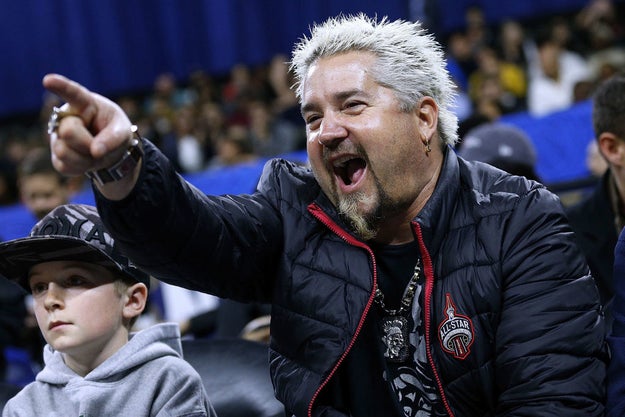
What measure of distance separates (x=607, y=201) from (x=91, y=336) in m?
1.50

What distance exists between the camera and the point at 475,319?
186 centimetres

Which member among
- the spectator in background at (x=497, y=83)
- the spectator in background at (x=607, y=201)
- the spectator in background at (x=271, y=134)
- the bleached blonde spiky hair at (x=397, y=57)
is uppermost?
the bleached blonde spiky hair at (x=397, y=57)

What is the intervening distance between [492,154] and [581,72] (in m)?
4.79

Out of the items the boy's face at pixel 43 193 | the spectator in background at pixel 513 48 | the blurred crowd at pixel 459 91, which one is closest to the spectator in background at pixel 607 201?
the boy's face at pixel 43 193

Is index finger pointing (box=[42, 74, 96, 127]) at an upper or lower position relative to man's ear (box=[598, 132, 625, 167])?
upper

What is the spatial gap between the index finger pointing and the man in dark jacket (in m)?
0.26

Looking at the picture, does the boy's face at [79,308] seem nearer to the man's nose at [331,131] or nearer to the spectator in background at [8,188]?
the man's nose at [331,131]

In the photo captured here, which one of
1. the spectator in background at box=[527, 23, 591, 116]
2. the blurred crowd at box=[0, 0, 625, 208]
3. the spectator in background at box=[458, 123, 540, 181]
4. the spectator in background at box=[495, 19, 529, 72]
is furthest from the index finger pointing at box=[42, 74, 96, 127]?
the spectator in background at box=[495, 19, 529, 72]

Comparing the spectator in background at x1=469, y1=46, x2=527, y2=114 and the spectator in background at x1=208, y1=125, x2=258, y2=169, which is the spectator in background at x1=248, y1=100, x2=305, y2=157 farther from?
the spectator in background at x1=469, y1=46, x2=527, y2=114

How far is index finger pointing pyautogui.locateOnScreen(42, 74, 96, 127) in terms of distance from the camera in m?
1.42

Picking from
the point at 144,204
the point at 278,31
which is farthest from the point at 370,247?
the point at 278,31

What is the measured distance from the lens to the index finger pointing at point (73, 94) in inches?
56.1

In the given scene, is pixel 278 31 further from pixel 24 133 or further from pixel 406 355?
pixel 406 355

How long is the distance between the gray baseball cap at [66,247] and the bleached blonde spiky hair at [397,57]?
0.53 metres
